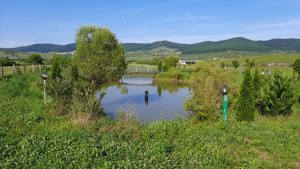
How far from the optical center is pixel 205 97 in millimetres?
17109

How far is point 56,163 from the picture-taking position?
7234mm

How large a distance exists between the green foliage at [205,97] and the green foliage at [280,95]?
7.96 feet

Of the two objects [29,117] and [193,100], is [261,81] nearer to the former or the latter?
[193,100]

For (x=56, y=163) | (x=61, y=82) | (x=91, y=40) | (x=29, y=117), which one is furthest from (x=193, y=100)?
(x=91, y=40)

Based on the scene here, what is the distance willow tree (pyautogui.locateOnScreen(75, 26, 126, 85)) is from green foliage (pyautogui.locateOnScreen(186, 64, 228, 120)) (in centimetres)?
1389

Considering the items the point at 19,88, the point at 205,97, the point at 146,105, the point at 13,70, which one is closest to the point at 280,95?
the point at 205,97

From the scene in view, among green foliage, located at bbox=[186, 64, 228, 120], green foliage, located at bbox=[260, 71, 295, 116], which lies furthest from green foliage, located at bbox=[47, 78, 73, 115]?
green foliage, located at bbox=[260, 71, 295, 116]

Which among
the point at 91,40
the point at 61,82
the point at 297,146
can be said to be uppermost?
the point at 91,40

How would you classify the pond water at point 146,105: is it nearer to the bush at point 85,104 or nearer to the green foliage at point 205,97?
the bush at point 85,104

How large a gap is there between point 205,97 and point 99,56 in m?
17.0

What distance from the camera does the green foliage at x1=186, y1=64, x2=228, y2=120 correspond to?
55.1 ft

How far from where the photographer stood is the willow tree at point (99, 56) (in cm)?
3212

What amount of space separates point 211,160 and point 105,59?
82.5ft

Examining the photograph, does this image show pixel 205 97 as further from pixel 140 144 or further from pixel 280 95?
pixel 140 144
